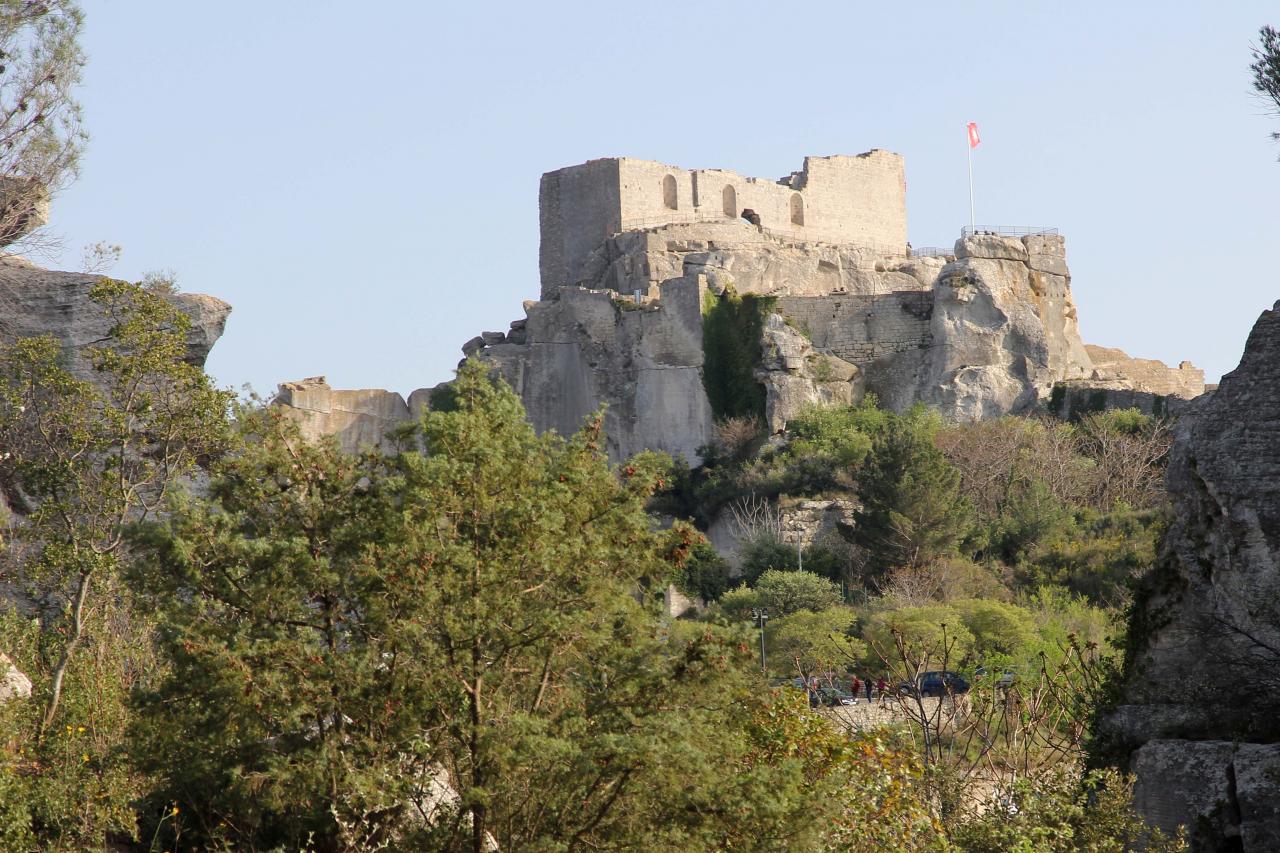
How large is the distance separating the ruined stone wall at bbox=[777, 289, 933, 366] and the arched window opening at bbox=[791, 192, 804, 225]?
8.60 meters

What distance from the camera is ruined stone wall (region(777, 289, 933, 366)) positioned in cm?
4238

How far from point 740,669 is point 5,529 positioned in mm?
7807

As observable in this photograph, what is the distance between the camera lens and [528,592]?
33.9 ft

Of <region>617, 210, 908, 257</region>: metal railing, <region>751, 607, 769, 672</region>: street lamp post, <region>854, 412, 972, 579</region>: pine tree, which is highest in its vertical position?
<region>617, 210, 908, 257</region>: metal railing

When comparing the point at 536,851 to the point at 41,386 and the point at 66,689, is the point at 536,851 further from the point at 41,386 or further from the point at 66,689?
the point at 41,386

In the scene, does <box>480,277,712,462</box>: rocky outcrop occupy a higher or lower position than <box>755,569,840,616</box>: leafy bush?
higher

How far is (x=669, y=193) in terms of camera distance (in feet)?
162

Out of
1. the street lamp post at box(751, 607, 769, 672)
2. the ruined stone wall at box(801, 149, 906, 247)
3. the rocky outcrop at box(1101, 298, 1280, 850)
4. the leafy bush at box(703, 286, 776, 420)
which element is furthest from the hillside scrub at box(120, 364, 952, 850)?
the ruined stone wall at box(801, 149, 906, 247)

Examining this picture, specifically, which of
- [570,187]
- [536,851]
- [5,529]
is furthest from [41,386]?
[570,187]

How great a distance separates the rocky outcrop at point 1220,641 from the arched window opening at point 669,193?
39942mm

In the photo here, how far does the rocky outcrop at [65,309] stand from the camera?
63.2ft

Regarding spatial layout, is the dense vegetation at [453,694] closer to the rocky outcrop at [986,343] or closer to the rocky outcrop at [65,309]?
the rocky outcrop at [65,309]

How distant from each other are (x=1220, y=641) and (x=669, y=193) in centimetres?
4074

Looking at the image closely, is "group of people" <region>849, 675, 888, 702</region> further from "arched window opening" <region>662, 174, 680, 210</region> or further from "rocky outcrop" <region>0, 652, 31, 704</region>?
"arched window opening" <region>662, 174, 680, 210</region>
